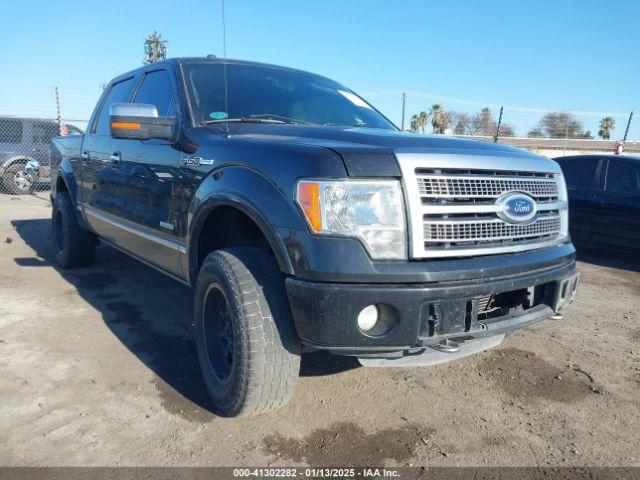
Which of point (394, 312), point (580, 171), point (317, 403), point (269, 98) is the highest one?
point (269, 98)

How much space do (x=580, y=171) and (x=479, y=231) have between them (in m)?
5.68

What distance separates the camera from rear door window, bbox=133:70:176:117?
3.36 m

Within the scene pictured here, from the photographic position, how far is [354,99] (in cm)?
388

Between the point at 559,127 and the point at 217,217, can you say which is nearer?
the point at 217,217

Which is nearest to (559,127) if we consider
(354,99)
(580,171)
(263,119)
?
(580,171)

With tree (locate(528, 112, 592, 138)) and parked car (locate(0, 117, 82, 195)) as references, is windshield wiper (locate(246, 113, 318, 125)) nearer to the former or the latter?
parked car (locate(0, 117, 82, 195))

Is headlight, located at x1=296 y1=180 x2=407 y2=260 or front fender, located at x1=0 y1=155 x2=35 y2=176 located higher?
headlight, located at x1=296 y1=180 x2=407 y2=260

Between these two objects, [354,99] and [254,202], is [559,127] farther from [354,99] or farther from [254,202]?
[254,202]

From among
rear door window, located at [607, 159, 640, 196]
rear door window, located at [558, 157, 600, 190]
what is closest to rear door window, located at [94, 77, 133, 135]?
rear door window, located at [558, 157, 600, 190]

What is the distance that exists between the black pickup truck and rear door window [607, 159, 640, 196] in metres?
4.53

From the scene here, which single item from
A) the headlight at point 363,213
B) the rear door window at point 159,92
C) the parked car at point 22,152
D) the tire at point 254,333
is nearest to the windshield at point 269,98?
the rear door window at point 159,92

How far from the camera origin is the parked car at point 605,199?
6230 mm

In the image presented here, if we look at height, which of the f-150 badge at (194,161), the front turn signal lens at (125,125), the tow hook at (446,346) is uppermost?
the front turn signal lens at (125,125)

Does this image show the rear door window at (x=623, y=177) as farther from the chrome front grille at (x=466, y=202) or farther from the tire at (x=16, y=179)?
the tire at (x=16, y=179)
